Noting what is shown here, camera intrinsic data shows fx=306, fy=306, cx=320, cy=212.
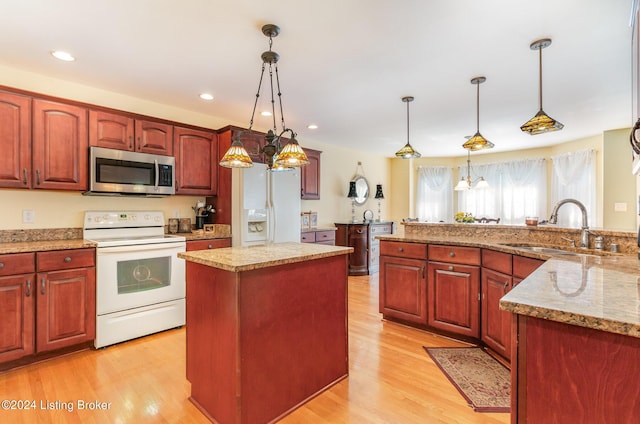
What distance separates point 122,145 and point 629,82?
498cm

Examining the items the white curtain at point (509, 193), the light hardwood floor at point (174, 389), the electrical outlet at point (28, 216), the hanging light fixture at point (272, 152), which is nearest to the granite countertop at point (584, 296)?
the light hardwood floor at point (174, 389)

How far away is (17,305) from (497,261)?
147 inches

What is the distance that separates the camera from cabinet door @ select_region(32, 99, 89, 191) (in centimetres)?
262

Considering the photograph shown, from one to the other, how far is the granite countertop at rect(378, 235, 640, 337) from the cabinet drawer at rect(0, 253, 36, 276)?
3.12 metres

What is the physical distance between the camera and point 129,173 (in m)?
3.05

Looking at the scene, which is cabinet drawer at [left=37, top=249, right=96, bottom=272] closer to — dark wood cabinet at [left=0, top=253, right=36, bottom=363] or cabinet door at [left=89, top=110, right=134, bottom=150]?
dark wood cabinet at [left=0, top=253, right=36, bottom=363]

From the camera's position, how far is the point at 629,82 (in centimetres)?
293

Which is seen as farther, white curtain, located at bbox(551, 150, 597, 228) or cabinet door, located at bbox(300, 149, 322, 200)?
white curtain, located at bbox(551, 150, 597, 228)

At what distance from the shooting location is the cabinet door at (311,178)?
4852 millimetres

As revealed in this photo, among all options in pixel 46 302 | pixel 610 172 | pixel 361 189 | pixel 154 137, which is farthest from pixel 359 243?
pixel 46 302

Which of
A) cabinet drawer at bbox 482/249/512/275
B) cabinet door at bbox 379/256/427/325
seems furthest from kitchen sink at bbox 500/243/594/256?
cabinet door at bbox 379/256/427/325

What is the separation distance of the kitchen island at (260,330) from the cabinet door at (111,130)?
1931 millimetres

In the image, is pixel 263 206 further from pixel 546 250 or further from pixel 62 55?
pixel 546 250

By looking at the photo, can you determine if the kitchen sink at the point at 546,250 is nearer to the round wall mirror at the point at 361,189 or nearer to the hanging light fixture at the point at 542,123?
the hanging light fixture at the point at 542,123
